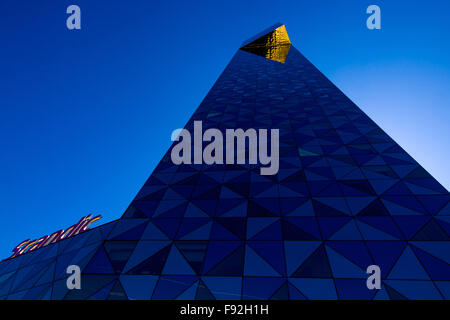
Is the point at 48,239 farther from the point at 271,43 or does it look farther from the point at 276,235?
the point at 271,43

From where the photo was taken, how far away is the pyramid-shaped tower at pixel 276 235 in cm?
629

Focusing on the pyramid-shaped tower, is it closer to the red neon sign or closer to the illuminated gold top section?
the red neon sign

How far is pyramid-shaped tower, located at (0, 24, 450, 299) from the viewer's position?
6285 mm

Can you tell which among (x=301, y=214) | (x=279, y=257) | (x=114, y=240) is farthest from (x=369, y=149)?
(x=114, y=240)

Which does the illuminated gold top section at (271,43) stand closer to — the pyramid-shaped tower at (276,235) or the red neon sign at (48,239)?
the pyramid-shaped tower at (276,235)

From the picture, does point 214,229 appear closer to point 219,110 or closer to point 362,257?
point 362,257

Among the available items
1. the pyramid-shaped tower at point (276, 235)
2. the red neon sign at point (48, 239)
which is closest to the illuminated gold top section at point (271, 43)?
the pyramid-shaped tower at point (276, 235)

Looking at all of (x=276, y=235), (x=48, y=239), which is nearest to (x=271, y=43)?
(x=276, y=235)

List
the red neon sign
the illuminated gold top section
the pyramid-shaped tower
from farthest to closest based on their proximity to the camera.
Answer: the illuminated gold top section, the red neon sign, the pyramid-shaped tower

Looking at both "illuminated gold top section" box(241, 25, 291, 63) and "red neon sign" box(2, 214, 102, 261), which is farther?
"illuminated gold top section" box(241, 25, 291, 63)

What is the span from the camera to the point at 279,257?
7.01 metres

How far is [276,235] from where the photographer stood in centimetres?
777

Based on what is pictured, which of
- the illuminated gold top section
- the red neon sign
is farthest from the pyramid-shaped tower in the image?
the illuminated gold top section

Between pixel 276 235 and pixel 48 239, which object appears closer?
pixel 276 235
